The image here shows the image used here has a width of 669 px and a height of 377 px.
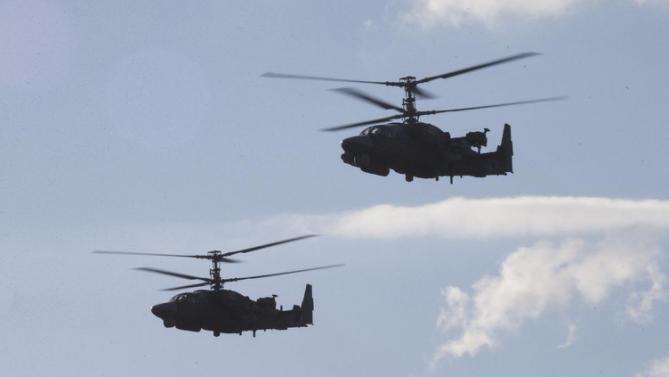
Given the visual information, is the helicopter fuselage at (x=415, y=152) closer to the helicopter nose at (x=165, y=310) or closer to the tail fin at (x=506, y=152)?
the tail fin at (x=506, y=152)

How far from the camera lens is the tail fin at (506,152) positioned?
2473 inches

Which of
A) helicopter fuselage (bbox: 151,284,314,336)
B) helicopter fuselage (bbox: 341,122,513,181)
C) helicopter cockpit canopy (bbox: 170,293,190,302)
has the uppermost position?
helicopter fuselage (bbox: 341,122,513,181)

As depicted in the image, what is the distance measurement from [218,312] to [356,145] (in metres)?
16.9

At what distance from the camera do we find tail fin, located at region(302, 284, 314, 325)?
247 feet

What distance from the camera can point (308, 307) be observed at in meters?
77.7

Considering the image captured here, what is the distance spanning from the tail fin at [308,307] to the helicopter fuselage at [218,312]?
592cm

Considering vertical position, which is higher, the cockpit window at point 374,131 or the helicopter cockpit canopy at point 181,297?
the cockpit window at point 374,131

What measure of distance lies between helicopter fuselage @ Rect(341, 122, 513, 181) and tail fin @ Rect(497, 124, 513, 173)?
2002 millimetres

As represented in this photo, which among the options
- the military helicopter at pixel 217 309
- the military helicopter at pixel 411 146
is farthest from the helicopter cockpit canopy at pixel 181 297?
the military helicopter at pixel 411 146

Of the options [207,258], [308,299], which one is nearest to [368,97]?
[207,258]

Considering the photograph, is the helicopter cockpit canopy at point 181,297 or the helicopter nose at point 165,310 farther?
the helicopter cockpit canopy at point 181,297

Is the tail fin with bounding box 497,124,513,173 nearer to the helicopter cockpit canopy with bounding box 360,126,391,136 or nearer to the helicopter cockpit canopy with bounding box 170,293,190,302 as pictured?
the helicopter cockpit canopy with bounding box 360,126,391,136

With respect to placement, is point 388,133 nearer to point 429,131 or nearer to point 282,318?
point 429,131

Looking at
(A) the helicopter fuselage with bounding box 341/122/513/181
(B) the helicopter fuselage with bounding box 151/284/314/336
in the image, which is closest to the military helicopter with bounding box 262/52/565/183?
(A) the helicopter fuselage with bounding box 341/122/513/181
